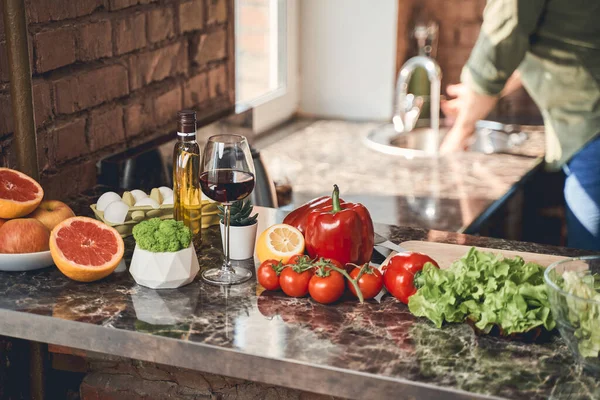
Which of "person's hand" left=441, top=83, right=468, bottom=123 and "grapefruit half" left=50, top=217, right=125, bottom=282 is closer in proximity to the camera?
"grapefruit half" left=50, top=217, right=125, bottom=282

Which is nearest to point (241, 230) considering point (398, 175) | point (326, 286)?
point (326, 286)

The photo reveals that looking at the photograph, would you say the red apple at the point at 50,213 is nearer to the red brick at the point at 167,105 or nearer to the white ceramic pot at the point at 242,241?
the white ceramic pot at the point at 242,241

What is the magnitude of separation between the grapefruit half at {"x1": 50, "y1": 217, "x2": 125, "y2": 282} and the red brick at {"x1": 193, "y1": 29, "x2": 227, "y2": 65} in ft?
3.52

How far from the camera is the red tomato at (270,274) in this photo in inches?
56.1

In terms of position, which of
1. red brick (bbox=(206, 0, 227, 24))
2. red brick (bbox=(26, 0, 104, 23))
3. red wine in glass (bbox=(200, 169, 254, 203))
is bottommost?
red wine in glass (bbox=(200, 169, 254, 203))

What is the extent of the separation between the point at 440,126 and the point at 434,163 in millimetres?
621

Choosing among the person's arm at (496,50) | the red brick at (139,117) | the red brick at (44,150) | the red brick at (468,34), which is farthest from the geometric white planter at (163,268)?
the red brick at (468,34)

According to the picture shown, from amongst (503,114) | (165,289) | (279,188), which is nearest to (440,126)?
(503,114)

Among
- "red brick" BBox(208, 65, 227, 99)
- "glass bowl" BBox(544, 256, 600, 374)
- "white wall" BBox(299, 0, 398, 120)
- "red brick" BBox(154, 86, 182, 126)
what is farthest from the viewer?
"white wall" BBox(299, 0, 398, 120)

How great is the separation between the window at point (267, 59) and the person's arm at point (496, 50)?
0.84 m

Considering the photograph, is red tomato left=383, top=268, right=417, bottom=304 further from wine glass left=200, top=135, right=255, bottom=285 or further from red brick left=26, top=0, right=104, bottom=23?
red brick left=26, top=0, right=104, bottom=23

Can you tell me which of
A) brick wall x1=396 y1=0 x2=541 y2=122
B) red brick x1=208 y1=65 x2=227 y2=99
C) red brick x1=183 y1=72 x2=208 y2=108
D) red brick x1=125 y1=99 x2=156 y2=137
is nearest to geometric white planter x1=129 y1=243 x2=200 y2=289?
red brick x1=125 y1=99 x2=156 y2=137

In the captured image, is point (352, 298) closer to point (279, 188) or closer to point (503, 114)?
point (279, 188)

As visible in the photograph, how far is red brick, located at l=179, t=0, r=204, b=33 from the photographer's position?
→ 2.37 metres
